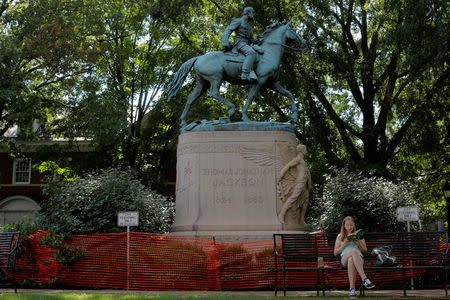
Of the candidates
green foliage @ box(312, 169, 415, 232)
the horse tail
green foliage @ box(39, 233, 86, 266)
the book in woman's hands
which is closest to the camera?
the book in woman's hands

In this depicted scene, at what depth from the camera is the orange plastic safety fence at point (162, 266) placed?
11.2 metres

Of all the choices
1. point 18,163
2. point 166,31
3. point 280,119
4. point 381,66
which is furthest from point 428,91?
point 18,163

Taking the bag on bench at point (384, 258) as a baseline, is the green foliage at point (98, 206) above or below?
above

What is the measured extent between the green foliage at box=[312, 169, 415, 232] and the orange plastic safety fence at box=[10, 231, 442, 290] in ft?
14.2

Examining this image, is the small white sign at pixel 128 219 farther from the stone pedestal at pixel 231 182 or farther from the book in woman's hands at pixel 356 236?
the book in woman's hands at pixel 356 236

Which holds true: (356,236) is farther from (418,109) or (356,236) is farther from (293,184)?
(418,109)

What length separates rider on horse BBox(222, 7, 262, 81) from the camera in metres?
14.2

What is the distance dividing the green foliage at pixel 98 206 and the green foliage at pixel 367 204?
16.3 ft

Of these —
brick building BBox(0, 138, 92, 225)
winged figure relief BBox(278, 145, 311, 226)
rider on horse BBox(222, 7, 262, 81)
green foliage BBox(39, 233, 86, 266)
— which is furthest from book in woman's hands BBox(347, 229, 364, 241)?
brick building BBox(0, 138, 92, 225)

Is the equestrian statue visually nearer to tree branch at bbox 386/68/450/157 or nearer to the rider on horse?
the rider on horse

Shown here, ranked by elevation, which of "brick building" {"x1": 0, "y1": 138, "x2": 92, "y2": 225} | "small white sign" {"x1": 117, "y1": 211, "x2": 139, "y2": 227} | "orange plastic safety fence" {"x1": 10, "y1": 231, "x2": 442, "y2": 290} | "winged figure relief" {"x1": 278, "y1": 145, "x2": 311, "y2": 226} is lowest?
"orange plastic safety fence" {"x1": 10, "y1": 231, "x2": 442, "y2": 290}

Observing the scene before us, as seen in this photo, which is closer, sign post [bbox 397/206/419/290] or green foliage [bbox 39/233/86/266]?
green foliage [bbox 39/233/86/266]

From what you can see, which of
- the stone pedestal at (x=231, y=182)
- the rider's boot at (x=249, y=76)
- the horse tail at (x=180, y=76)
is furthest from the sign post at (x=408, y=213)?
the horse tail at (x=180, y=76)

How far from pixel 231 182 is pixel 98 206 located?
12.0 feet
